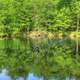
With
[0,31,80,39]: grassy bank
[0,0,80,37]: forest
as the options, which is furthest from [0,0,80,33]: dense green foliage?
[0,31,80,39]: grassy bank

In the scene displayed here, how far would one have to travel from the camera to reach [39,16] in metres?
74.4

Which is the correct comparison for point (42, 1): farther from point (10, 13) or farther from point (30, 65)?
point (30, 65)

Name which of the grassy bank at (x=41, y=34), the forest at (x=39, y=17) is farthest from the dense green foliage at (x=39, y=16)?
the grassy bank at (x=41, y=34)

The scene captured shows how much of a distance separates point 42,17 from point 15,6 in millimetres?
7902

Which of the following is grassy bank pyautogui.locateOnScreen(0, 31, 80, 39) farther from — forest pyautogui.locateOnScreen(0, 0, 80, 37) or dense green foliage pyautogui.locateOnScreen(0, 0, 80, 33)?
dense green foliage pyautogui.locateOnScreen(0, 0, 80, 33)

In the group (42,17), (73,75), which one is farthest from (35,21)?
(73,75)

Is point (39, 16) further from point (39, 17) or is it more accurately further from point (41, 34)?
point (41, 34)

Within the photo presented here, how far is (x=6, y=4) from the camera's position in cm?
7894

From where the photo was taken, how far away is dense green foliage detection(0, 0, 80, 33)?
7144 centimetres

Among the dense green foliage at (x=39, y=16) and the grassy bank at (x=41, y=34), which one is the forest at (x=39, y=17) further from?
the grassy bank at (x=41, y=34)

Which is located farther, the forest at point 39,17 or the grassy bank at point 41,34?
the forest at point 39,17

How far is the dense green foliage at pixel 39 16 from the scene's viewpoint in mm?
71438

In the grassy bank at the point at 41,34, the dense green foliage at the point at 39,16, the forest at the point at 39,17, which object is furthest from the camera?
the dense green foliage at the point at 39,16

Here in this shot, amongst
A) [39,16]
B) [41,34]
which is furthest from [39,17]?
[41,34]
